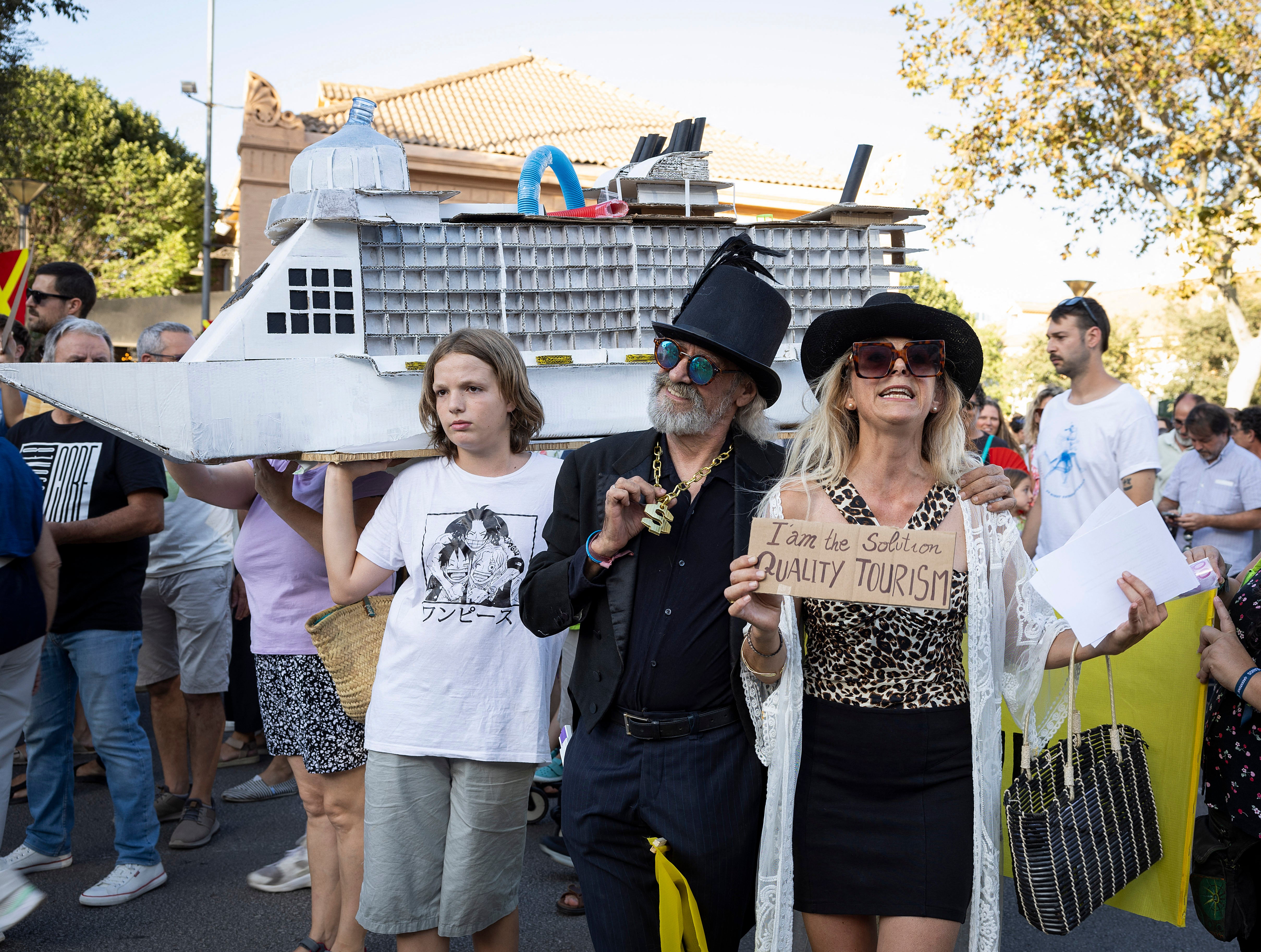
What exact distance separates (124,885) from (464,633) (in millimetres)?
2594

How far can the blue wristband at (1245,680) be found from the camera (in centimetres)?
245

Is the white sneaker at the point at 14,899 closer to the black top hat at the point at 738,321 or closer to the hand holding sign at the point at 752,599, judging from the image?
the hand holding sign at the point at 752,599

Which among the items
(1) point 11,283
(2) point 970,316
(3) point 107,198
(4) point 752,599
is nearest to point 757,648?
(4) point 752,599

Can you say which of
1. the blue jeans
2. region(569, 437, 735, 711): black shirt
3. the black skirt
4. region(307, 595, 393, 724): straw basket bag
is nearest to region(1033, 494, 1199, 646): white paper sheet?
the black skirt

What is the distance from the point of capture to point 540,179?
4199 millimetres

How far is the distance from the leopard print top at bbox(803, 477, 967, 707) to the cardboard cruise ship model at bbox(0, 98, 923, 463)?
1.48 m

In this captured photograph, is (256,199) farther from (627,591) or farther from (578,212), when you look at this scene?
(627,591)

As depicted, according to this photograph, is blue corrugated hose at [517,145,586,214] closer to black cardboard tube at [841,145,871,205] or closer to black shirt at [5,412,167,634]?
black cardboard tube at [841,145,871,205]

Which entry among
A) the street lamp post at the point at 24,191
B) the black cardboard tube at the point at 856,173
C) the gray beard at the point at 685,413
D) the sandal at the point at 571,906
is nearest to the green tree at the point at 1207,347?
the street lamp post at the point at 24,191

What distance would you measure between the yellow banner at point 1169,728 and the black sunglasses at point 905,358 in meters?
1.07

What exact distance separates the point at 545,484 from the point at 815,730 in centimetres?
111

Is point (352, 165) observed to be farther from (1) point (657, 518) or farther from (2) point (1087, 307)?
(2) point (1087, 307)

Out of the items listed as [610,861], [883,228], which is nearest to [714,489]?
[610,861]

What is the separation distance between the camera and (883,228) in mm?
4184
